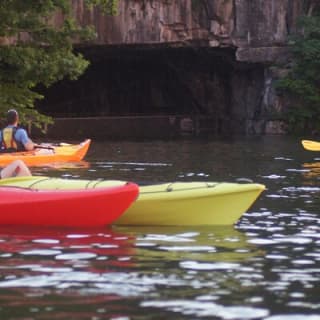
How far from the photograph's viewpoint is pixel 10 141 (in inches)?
653

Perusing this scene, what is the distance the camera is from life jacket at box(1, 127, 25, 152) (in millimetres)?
16312

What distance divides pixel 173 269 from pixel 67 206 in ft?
8.91

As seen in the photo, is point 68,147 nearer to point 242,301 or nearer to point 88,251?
point 88,251

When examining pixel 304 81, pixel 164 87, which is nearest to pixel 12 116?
pixel 304 81

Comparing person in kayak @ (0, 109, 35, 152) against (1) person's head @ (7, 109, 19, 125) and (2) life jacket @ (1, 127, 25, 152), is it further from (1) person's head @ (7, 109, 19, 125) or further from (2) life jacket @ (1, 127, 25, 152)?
(1) person's head @ (7, 109, 19, 125)

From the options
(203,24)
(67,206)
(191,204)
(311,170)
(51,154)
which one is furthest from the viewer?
(203,24)

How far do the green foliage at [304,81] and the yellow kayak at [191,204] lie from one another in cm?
2580

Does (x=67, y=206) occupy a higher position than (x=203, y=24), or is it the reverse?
(x=203, y=24)

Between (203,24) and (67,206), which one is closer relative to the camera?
(67,206)

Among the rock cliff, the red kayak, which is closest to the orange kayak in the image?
the red kayak

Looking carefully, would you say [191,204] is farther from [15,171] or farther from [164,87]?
[164,87]

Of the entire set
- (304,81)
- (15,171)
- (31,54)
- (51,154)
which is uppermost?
(31,54)

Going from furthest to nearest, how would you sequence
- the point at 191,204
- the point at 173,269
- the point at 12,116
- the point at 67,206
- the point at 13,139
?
the point at 13,139
the point at 12,116
the point at 191,204
the point at 67,206
the point at 173,269

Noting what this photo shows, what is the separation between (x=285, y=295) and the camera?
7.28 metres
